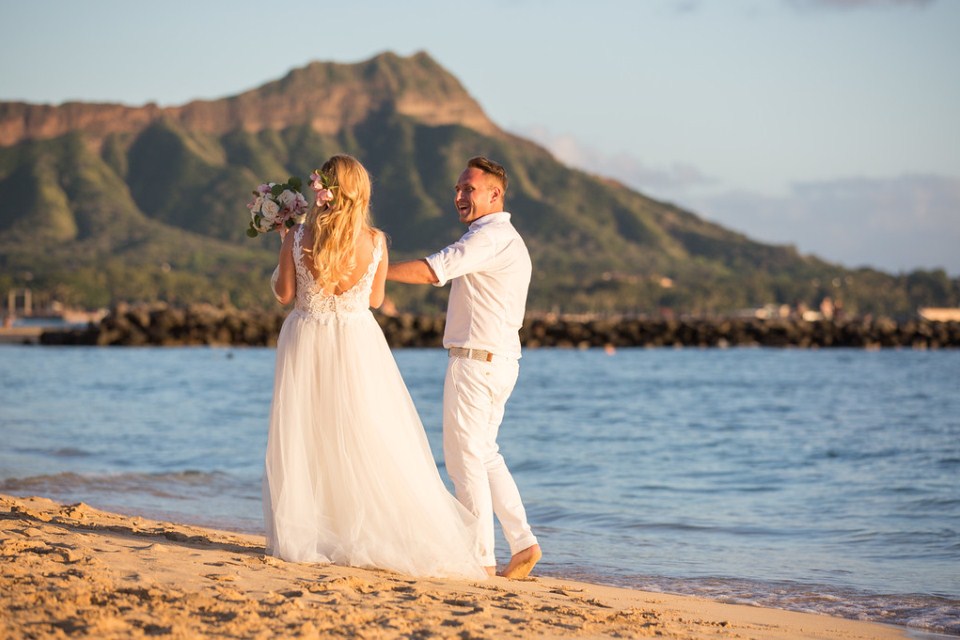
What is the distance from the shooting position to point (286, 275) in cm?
635

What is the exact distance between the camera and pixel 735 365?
48312 millimetres

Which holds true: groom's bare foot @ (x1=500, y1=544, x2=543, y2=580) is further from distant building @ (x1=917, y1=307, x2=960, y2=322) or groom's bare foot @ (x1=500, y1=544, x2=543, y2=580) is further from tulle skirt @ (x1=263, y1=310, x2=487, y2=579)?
distant building @ (x1=917, y1=307, x2=960, y2=322)

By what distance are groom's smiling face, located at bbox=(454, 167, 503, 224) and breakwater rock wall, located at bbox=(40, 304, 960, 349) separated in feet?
182

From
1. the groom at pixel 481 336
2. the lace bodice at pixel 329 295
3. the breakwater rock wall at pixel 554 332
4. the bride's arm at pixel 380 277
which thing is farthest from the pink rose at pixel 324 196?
the breakwater rock wall at pixel 554 332

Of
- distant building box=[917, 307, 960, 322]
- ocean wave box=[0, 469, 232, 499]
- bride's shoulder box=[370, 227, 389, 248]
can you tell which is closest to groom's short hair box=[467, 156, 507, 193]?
bride's shoulder box=[370, 227, 389, 248]

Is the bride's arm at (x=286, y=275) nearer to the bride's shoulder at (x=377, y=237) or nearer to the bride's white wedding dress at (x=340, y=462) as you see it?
the bride's white wedding dress at (x=340, y=462)

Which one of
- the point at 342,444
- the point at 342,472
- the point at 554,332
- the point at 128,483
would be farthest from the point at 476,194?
the point at 554,332

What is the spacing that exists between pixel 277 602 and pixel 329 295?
1.67 metres

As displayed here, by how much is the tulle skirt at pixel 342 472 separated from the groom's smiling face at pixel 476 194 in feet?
2.64

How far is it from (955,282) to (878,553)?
621ft

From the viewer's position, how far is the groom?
6551mm

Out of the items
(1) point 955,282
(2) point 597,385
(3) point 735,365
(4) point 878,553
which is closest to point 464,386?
(4) point 878,553

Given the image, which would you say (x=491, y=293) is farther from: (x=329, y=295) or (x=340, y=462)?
(x=340, y=462)

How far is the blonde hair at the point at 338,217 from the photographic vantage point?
6.20m
